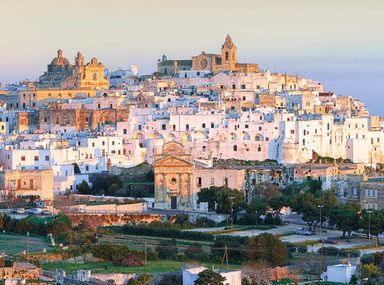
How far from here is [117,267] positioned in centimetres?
4306

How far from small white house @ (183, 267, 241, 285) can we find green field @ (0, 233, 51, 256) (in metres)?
6.73

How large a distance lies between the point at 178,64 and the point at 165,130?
22.0 metres

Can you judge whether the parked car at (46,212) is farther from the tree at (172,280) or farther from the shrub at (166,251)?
the tree at (172,280)

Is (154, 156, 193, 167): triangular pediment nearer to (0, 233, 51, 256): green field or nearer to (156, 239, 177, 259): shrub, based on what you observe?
(0, 233, 51, 256): green field

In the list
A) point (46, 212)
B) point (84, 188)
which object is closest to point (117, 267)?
point (46, 212)

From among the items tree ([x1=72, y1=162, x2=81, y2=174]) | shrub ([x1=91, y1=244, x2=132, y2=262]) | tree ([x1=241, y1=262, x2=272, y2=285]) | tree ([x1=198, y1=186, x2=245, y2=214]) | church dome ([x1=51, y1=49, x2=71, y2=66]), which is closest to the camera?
tree ([x1=241, y1=262, x2=272, y2=285])

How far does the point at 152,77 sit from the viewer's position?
290 feet

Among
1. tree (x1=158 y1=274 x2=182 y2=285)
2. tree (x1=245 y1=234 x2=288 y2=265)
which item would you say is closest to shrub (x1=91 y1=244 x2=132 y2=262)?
tree (x1=158 y1=274 x2=182 y2=285)

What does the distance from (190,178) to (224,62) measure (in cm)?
2783

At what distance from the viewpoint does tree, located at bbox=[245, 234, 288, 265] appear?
43938 millimetres

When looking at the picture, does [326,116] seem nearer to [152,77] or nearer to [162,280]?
[152,77]

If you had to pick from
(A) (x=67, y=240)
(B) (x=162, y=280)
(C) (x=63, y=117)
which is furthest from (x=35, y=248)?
(C) (x=63, y=117)

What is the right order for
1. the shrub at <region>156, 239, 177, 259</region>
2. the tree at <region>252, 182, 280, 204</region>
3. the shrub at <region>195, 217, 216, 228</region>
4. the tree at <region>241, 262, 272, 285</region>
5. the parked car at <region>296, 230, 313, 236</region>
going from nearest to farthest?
the tree at <region>241, 262, 272, 285</region> < the shrub at <region>156, 239, 177, 259</region> < the parked car at <region>296, 230, 313, 236</region> < the shrub at <region>195, 217, 216, 228</region> < the tree at <region>252, 182, 280, 204</region>

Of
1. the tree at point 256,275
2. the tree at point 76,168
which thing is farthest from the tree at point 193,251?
the tree at point 76,168
